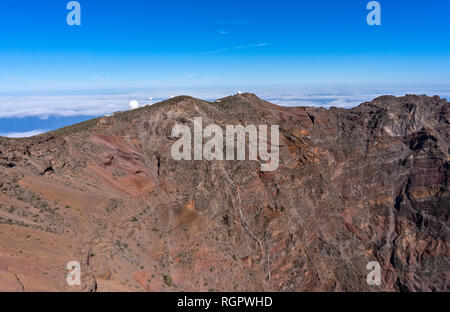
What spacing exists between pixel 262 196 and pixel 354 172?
36.8 m

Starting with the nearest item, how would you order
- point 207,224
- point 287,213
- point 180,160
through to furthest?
point 207,224 < point 180,160 < point 287,213

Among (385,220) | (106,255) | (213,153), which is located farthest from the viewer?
(385,220)

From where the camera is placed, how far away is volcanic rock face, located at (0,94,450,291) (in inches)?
1016

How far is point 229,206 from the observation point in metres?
40.8

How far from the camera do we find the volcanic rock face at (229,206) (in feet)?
84.7

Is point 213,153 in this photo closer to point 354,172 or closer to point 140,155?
point 140,155

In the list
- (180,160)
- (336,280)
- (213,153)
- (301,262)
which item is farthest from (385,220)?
(180,160)

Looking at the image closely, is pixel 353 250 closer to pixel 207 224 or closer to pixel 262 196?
pixel 262 196

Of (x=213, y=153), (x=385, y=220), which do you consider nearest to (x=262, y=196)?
(x=213, y=153)

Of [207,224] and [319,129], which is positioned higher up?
[319,129]

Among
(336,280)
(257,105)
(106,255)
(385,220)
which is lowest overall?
(336,280)

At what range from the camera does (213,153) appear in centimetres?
4278

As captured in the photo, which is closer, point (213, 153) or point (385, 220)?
point (213, 153)

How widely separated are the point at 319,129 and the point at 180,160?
42718 mm
